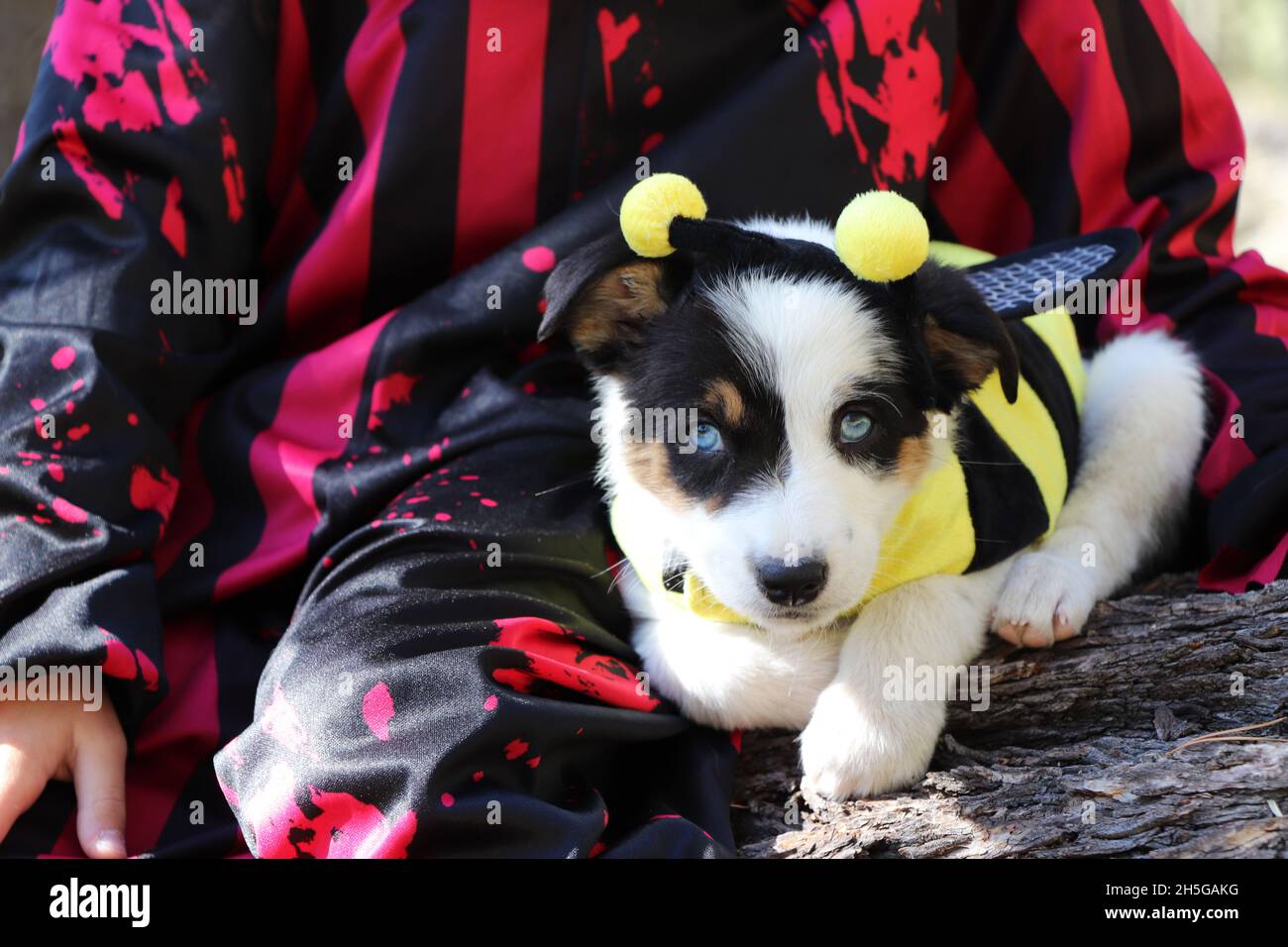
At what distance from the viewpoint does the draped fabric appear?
2393 millimetres

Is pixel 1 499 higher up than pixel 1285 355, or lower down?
lower down

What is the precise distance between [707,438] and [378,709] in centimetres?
78

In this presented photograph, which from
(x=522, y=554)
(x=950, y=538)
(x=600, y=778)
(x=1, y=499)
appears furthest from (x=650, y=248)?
(x=1, y=499)

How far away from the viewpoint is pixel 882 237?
2121mm

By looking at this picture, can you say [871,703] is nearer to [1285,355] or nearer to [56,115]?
[1285,355]

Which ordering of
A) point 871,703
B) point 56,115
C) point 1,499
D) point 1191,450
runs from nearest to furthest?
point 871,703
point 1,499
point 56,115
point 1191,450

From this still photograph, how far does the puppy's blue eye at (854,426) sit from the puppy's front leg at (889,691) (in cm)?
37

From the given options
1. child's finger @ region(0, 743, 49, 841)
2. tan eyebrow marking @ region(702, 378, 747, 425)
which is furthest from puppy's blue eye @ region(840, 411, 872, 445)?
child's finger @ region(0, 743, 49, 841)

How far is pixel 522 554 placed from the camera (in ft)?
8.20

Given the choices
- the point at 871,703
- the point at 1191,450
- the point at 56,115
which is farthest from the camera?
the point at 1191,450

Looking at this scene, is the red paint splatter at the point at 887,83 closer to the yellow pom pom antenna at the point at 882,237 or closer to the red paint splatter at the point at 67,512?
the yellow pom pom antenna at the point at 882,237

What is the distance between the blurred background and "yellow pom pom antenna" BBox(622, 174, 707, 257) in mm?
5989

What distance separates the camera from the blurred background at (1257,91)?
830cm
